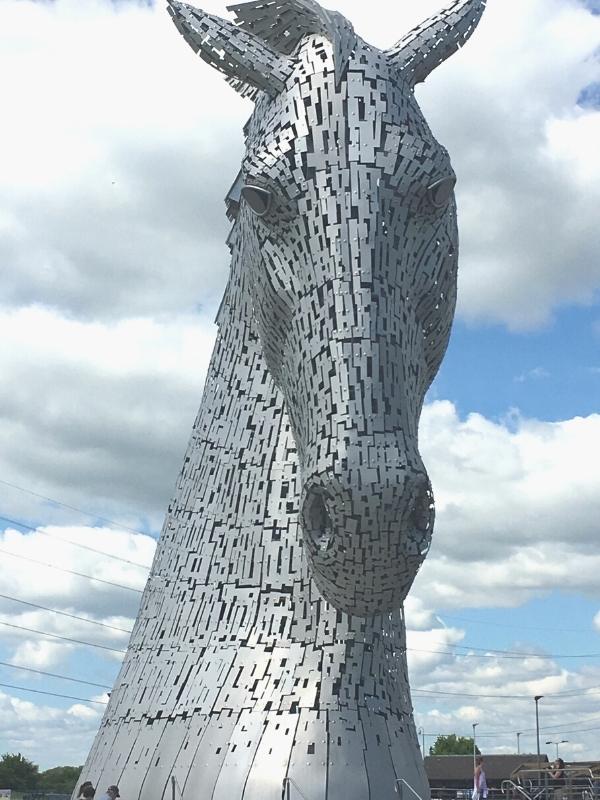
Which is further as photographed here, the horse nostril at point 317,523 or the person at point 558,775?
the person at point 558,775

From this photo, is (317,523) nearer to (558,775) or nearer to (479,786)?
(479,786)

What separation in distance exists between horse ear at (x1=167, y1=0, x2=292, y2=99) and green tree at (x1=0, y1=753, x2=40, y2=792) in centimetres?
7426

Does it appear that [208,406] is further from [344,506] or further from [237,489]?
[344,506]

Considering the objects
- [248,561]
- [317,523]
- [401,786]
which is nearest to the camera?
[317,523]

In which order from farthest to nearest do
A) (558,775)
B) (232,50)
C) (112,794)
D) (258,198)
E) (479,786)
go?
(558,775), (479,786), (232,50), (112,794), (258,198)

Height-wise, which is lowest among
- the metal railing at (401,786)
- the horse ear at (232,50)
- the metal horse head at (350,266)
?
the metal railing at (401,786)

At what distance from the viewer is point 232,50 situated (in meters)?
5.98

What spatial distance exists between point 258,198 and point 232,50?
118cm

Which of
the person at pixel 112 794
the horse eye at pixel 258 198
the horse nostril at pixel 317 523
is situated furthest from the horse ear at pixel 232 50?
the person at pixel 112 794

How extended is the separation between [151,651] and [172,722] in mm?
597

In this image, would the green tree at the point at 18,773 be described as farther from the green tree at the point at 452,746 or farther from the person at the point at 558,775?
the person at the point at 558,775

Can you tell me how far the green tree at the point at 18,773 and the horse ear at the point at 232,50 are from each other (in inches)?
2923

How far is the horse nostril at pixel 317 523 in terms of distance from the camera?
4594 mm

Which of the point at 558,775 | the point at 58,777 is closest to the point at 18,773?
the point at 58,777
